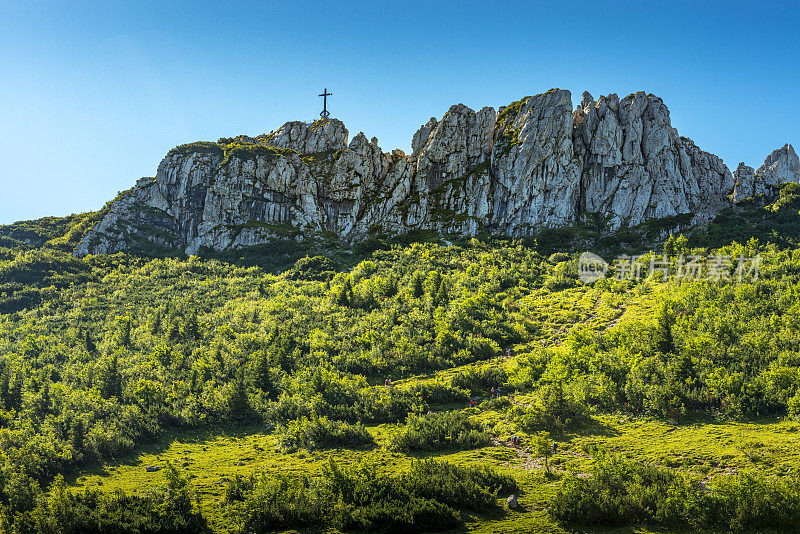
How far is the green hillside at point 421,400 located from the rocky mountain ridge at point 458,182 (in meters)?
20.4

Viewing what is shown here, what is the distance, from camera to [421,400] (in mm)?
38938

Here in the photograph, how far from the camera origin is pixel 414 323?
57.2 meters

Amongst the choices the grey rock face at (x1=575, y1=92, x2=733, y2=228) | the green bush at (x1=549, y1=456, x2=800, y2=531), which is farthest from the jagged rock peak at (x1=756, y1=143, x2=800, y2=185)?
the green bush at (x1=549, y1=456, x2=800, y2=531)

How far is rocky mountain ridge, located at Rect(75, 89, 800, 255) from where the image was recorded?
329 feet

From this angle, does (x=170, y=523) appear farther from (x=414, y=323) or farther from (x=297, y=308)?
(x=297, y=308)

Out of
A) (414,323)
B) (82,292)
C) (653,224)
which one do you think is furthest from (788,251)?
(82,292)

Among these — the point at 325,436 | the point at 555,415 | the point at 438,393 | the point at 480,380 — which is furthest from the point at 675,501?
the point at 480,380

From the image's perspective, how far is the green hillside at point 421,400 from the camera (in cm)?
2139

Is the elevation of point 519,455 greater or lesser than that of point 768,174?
lesser

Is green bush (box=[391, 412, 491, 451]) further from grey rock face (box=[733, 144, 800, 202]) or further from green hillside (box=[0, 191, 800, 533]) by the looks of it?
grey rock face (box=[733, 144, 800, 202])

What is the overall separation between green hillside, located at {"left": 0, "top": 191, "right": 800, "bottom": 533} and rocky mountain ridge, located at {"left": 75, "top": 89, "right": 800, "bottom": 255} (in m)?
20.4

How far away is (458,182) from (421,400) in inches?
3117

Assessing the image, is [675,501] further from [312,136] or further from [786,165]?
[786,165]

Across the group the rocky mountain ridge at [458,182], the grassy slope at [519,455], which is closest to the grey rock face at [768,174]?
the rocky mountain ridge at [458,182]
